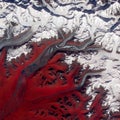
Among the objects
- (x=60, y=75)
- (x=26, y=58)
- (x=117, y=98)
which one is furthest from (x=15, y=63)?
(x=117, y=98)

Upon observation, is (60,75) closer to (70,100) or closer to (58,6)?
(70,100)

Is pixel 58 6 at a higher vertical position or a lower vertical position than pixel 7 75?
higher

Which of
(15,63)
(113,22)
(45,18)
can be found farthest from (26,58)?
(113,22)

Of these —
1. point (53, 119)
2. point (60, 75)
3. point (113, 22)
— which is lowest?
point (53, 119)

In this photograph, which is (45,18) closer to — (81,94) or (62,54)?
(62,54)

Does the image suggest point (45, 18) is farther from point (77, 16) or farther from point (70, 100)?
point (70, 100)

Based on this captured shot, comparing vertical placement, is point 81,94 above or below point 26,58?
below

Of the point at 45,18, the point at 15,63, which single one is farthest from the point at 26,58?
the point at 45,18
